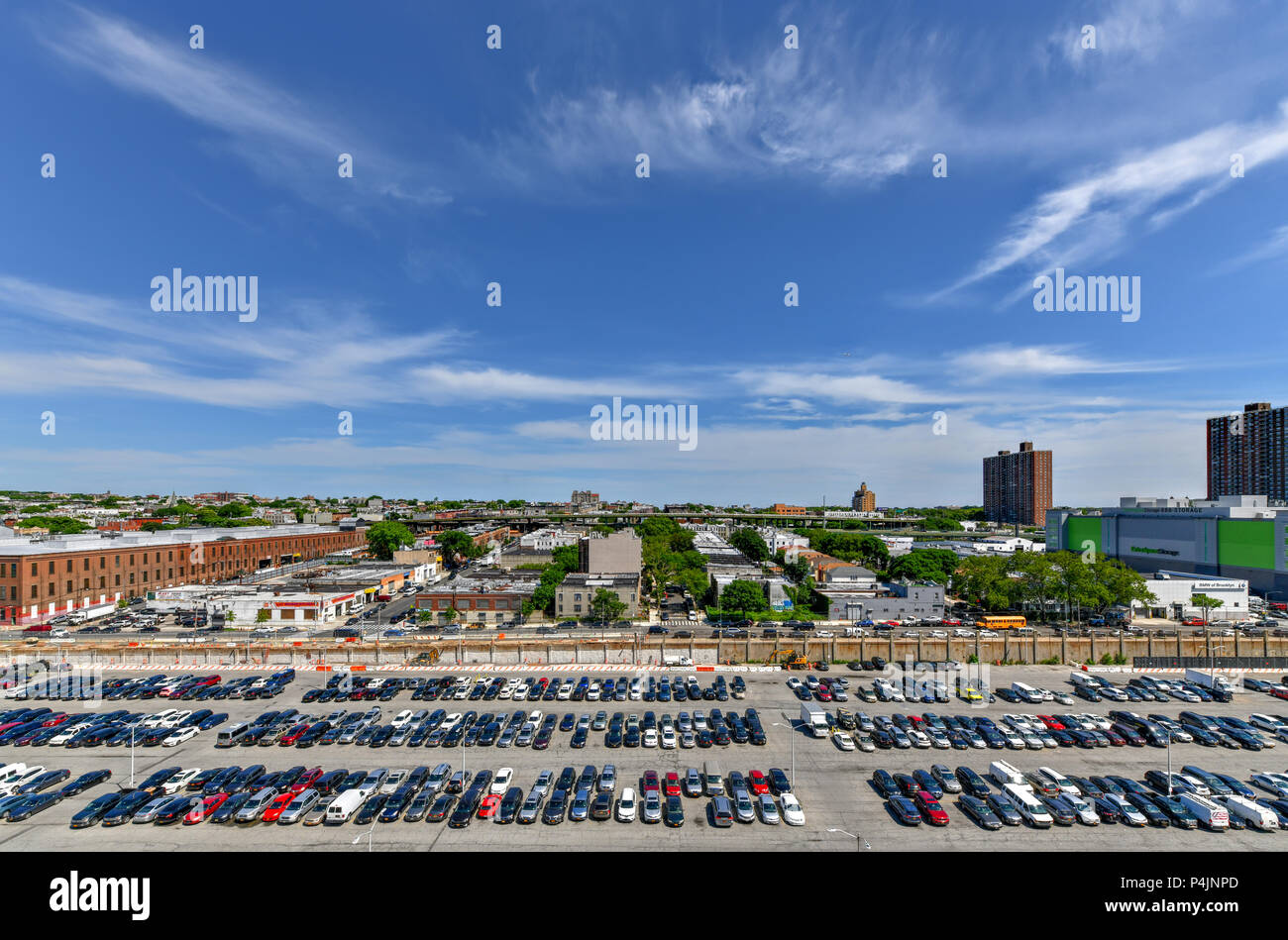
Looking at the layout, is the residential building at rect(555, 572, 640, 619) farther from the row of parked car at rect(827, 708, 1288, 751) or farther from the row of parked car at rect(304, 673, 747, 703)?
the row of parked car at rect(827, 708, 1288, 751)

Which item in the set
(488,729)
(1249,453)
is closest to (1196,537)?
(1249,453)

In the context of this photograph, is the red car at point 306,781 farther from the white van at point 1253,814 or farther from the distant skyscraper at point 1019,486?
the distant skyscraper at point 1019,486

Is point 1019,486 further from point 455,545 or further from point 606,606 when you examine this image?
point 606,606

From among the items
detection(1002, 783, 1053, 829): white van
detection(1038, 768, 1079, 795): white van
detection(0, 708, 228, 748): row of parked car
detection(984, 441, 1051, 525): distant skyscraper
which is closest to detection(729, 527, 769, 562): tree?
detection(1038, 768, 1079, 795): white van

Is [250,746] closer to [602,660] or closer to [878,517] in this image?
[602,660]
